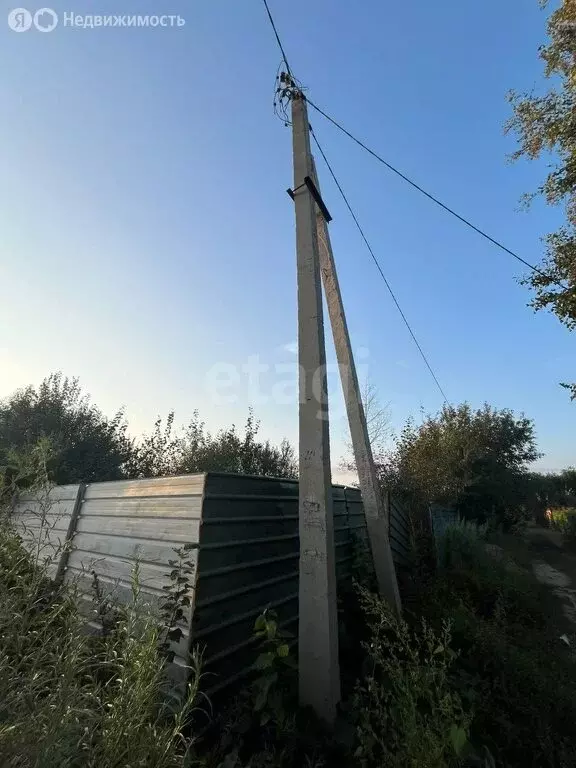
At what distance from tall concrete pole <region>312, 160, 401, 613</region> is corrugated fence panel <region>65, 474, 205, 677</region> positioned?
1.93m

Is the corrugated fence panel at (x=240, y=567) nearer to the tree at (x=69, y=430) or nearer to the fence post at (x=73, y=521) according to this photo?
the fence post at (x=73, y=521)

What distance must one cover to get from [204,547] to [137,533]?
0.96 metres

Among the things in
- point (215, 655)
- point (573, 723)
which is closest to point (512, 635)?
point (573, 723)

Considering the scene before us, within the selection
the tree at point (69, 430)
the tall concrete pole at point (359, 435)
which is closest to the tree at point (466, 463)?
the tall concrete pole at point (359, 435)

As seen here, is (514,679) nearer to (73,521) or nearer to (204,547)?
(204,547)

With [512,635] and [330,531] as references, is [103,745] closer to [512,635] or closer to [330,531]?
[330,531]

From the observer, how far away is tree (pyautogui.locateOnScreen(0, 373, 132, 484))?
1015 cm

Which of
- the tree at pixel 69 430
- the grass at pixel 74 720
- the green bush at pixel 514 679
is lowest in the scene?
the green bush at pixel 514 679

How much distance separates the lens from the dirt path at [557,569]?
257 inches

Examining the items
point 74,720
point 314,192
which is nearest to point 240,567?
point 74,720

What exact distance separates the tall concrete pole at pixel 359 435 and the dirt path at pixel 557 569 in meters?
3.33

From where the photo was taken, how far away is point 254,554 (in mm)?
3037

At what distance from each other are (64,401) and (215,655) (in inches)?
435

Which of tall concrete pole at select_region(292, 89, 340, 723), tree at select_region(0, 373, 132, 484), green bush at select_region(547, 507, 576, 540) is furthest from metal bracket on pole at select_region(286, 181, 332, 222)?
green bush at select_region(547, 507, 576, 540)
